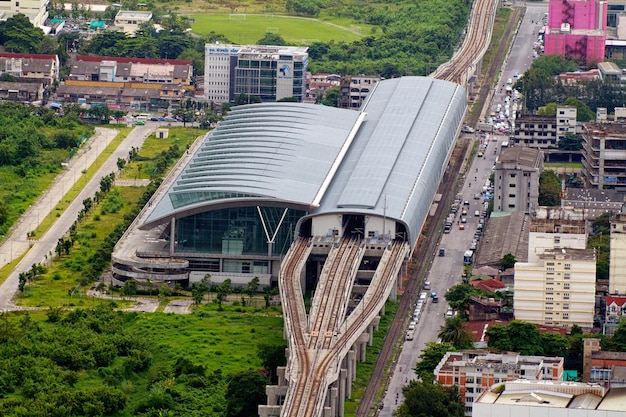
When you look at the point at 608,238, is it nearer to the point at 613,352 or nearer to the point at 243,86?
the point at 613,352

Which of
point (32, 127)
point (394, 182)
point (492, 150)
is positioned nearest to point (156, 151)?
point (32, 127)

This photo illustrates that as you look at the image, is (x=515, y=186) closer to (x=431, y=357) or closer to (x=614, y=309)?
(x=614, y=309)

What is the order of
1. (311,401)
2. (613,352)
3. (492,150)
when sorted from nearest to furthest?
(311,401)
(613,352)
(492,150)

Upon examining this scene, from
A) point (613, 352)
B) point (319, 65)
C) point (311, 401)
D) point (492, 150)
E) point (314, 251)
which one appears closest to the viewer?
point (311, 401)

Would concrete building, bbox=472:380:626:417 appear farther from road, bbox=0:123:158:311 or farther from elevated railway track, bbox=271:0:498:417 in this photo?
road, bbox=0:123:158:311

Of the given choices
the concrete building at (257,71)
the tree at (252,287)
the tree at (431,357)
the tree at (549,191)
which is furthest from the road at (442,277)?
the concrete building at (257,71)

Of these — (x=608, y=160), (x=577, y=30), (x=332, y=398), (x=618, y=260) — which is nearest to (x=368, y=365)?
(x=332, y=398)

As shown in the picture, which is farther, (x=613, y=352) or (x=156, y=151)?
(x=156, y=151)
